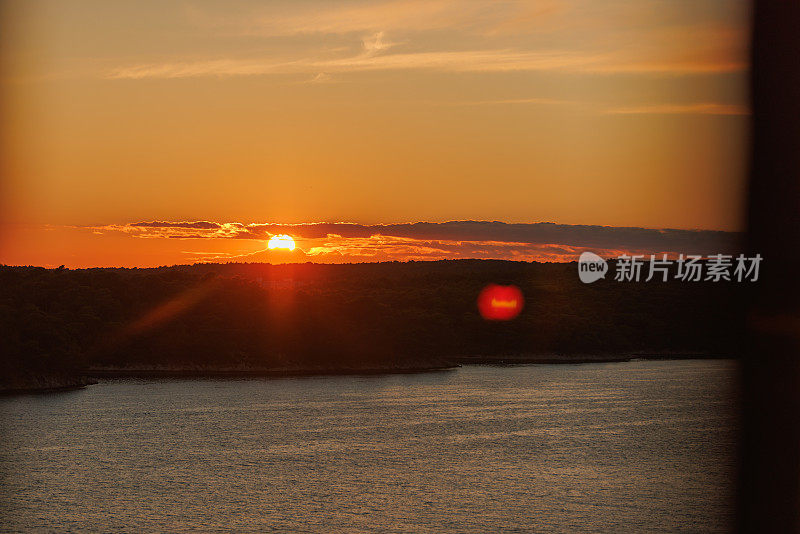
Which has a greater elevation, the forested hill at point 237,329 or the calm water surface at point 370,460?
the forested hill at point 237,329

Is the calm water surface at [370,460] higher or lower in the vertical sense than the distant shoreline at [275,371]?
lower

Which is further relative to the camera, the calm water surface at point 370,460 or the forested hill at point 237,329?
the forested hill at point 237,329

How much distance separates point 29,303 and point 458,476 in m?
84.6

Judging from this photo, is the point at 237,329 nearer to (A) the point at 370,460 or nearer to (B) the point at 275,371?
(B) the point at 275,371

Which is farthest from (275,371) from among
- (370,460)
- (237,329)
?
(370,460)

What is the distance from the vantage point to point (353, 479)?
58.6 m

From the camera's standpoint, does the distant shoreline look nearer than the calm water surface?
No

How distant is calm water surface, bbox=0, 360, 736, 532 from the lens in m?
49.0

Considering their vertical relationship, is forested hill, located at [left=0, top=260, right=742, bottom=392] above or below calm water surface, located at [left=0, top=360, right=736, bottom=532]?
above

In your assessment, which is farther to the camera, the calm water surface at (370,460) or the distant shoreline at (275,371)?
the distant shoreline at (275,371)

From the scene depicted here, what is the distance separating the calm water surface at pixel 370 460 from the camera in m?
49.0

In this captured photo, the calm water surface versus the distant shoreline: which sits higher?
the distant shoreline

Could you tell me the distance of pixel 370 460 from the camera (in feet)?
216

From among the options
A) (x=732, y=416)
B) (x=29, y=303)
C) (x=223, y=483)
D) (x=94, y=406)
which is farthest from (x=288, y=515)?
(x=29, y=303)
